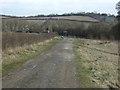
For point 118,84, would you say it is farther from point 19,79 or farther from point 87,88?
point 19,79

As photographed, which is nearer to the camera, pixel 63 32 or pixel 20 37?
pixel 20 37

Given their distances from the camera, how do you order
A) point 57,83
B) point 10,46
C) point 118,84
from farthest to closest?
1. point 10,46
2. point 118,84
3. point 57,83

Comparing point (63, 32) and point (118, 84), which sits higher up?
point (118, 84)

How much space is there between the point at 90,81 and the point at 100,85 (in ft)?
2.21

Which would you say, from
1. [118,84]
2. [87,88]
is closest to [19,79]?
[87,88]

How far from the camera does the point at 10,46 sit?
27031mm

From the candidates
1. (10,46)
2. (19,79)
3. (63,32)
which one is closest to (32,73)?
(19,79)

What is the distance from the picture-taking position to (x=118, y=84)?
1478 centimetres

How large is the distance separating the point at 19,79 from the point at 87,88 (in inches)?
116

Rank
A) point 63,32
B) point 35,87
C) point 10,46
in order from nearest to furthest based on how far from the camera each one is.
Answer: point 35,87, point 10,46, point 63,32

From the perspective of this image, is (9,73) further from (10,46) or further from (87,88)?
(10,46)

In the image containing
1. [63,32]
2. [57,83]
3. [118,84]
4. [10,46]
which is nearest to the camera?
[57,83]

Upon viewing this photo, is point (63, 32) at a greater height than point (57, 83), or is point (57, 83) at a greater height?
point (57, 83)

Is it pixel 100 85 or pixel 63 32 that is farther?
pixel 63 32
